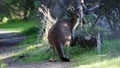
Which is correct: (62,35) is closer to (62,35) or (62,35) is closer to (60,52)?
(62,35)

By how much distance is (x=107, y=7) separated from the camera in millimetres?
16719

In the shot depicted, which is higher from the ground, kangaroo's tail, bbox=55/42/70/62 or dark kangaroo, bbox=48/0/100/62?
dark kangaroo, bbox=48/0/100/62

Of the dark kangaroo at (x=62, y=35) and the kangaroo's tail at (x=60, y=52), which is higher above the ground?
the dark kangaroo at (x=62, y=35)

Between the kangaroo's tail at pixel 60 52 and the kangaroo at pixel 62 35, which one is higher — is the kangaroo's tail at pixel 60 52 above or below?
below

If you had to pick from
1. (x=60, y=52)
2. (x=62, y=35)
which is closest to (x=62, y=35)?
(x=62, y=35)

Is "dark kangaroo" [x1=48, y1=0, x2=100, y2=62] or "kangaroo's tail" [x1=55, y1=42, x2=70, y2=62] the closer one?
"kangaroo's tail" [x1=55, y1=42, x2=70, y2=62]

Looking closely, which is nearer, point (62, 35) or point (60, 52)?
point (60, 52)

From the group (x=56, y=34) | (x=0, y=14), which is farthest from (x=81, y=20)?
(x=0, y=14)

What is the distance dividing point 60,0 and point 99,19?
169 inches

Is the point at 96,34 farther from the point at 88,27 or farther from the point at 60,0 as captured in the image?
the point at 60,0

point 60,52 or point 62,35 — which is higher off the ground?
point 62,35

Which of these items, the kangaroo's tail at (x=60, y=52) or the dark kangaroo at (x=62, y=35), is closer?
the kangaroo's tail at (x=60, y=52)

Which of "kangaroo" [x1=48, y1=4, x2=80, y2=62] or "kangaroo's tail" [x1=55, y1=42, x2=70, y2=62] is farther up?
"kangaroo" [x1=48, y1=4, x2=80, y2=62]

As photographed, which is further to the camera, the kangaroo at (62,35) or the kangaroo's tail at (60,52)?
the kangaroo at (62,35)
